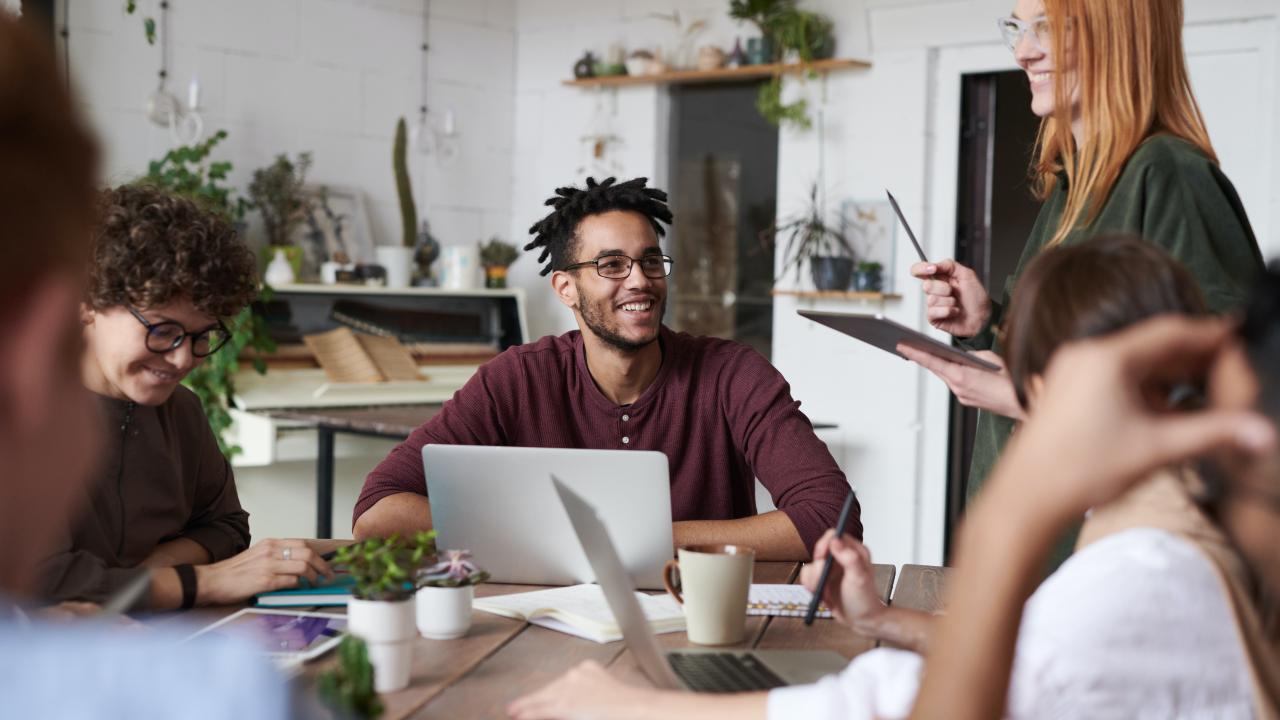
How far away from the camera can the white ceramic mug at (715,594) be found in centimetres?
141

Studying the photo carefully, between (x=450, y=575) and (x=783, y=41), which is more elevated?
(x=783, y=41)

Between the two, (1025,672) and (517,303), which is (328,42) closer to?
(517,303)

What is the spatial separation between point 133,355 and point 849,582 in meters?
1.03

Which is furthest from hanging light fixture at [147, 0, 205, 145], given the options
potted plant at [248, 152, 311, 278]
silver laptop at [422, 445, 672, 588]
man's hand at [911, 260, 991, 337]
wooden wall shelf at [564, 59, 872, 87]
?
man's hand at [911, 260, 991, 337]

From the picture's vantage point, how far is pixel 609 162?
5191mm

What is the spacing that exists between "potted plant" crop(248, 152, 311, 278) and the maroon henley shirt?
2352 millimetres

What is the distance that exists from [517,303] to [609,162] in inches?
29.1

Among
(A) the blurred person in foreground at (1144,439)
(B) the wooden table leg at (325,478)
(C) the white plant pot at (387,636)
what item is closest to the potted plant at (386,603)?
(C) the white plant pot at (387,636)

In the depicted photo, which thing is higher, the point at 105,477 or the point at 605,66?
the point at 605,66

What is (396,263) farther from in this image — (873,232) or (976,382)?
(976,382)

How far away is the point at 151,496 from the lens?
178 cm

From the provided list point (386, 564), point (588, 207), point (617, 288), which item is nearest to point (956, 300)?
point (617, 288)

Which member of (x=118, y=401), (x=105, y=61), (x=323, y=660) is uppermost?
(x=105, y=61)

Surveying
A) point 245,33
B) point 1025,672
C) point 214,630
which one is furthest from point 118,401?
point 245,33
